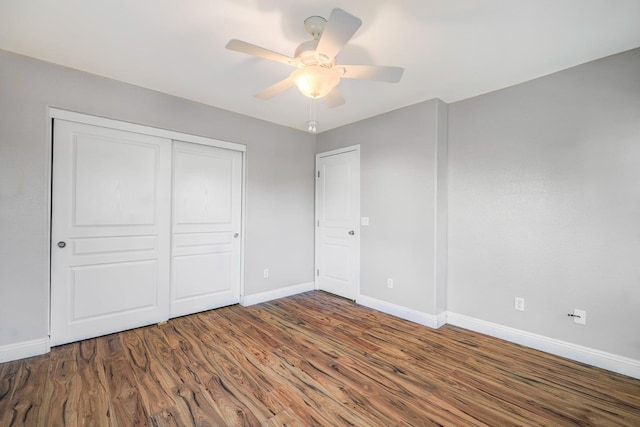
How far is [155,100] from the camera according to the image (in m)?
2.93

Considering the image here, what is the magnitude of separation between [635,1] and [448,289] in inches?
103

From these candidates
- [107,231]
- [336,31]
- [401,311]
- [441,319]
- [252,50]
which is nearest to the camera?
[336,31]

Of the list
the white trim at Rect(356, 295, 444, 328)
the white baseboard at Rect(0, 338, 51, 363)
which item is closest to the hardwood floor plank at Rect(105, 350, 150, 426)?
the white baseboard at Rect(0, 338, 51, 363)

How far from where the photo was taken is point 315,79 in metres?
1.77

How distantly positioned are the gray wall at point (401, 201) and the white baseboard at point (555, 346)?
1.28 feet

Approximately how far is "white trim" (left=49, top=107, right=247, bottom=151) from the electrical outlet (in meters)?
3.74

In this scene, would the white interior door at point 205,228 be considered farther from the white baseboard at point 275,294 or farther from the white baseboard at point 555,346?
the white baseboard at point 555,346

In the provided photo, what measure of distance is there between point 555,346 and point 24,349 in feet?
14.6

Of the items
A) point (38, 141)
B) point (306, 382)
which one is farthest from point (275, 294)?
point (38, 141)

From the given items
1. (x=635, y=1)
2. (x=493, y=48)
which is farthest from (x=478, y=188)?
(x=635, y=1)

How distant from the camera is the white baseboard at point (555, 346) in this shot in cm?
214

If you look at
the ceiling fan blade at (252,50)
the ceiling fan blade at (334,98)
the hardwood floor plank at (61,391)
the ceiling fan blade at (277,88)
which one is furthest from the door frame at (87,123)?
the ceiling fan blade at (252,50)

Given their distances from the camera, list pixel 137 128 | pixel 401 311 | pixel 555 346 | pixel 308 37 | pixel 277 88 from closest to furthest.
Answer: pixel 308 37 → pixel 277 88 → pixel 555 346 → pixel 137 128 → pixel 401 311

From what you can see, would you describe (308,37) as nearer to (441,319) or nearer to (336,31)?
(336,31)
